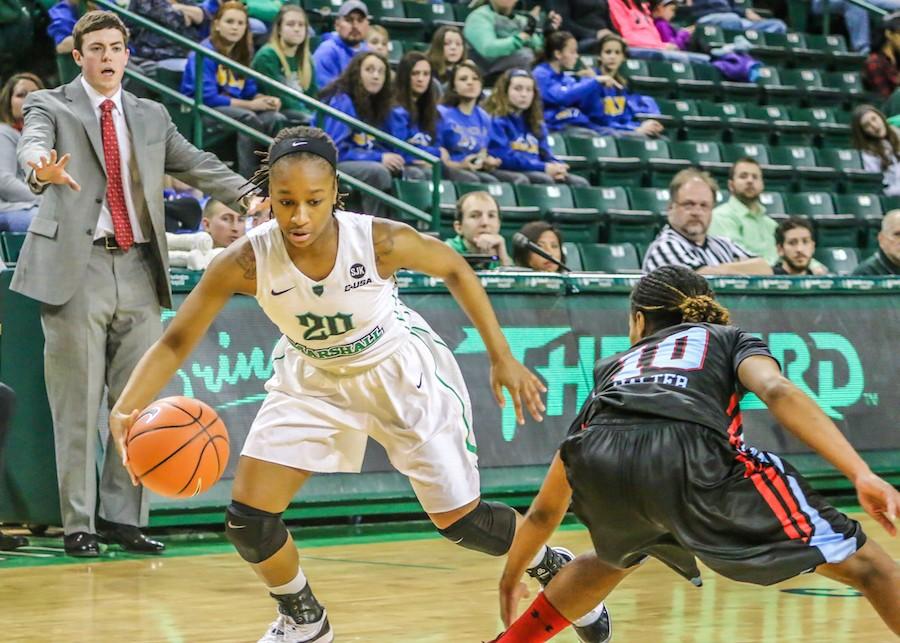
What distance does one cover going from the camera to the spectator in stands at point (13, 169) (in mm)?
8453

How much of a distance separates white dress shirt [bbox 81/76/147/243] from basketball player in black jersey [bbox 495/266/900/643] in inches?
129

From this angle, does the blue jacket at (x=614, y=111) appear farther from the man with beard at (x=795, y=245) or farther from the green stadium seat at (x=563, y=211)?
the man with beard at (x=795, y=245)

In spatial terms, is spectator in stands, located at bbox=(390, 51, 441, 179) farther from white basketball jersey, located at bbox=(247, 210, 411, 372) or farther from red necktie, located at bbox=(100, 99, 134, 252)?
white basketball jersey, located at bbox=(247, 210, 411, 372)

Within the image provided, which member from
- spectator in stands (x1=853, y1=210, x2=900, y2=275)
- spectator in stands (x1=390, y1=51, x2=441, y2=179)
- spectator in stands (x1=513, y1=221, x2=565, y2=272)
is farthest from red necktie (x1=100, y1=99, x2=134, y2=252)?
spectator in stands (x1=853, y1=210, x2=900, y2=275)

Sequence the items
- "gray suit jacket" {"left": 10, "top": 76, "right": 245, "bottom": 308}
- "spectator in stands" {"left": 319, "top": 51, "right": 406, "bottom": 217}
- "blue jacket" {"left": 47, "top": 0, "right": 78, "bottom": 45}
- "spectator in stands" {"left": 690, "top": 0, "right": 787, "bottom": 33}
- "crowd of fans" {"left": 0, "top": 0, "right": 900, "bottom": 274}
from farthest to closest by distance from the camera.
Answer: "spectator in stands" {"left": 690, "top": 0, "right": 787, "bottom": 33} → "spectator in stands" {"left": 319, "top": 51, "right": 406, "bottom": 217} → "blue jacket" {"left": 47, "top": 0, "right": 78, "bottom": 45} → "crowd of fans" {"left": 0, "top": 0, "right": 900, "bottom": 274} → "gray suit jacket" {"left": 10, "top": 76, "right": 245, "bottom": 308}

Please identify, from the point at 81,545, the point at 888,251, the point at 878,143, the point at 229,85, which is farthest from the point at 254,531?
the point at 878,143

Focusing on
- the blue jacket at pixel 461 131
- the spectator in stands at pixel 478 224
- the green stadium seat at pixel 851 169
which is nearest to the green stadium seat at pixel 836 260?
the green stadium seat at pixel 851 169

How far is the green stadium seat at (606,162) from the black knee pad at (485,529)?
29.0 feet

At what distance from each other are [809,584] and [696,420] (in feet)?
9.03

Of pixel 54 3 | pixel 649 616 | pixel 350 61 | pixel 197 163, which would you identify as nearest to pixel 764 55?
pixel 350 61

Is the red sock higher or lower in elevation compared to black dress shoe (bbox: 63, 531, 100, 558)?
higher

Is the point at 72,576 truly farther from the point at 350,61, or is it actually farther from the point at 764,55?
the point at 764,55

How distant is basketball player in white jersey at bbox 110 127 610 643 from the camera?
486cm

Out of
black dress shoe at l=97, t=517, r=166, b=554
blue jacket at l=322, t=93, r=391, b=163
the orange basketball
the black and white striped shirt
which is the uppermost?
blue jacket at l=322, t=93, r=391, b=163
